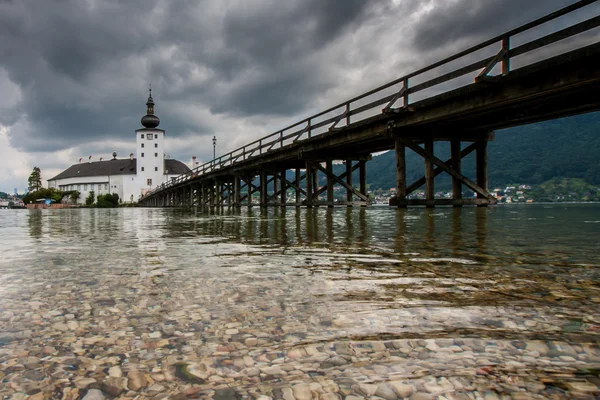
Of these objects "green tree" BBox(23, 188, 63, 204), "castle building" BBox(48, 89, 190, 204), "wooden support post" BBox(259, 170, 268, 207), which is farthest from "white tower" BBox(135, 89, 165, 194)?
"wooden support post" BBox(259, 170, 268, 207)

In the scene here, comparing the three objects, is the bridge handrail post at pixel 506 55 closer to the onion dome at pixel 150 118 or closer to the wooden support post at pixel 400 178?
the wooden support post at pixel 400 178

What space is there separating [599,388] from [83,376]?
147 centimetres

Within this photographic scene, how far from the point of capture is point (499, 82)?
33.8 feet

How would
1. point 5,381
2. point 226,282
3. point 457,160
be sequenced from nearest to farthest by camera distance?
point 5,381
point 226,282
point 457,160

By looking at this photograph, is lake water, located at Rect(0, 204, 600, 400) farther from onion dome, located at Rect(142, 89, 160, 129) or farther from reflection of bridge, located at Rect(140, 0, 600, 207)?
onion dome, located at Rect(142, 89, 160, 129)

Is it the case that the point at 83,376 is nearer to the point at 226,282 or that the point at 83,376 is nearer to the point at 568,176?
the point at 226,282

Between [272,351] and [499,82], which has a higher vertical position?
[499,82]

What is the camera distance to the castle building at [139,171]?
11025 centimetres

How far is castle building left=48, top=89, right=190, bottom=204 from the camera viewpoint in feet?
362

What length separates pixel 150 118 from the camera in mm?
113750

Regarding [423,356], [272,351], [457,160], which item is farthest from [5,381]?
[457,160]

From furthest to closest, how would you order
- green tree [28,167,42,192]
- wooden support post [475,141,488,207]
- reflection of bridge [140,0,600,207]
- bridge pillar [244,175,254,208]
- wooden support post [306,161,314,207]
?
1. green tree [28,167,42,192]
2. bridge pillar [244,175,254,208]
3. wooden support post [306,161,314,207]
4. wooden support post [475,141,488,207]
5. reflection of bridge [140,0,600,207]

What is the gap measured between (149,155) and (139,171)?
214 inches

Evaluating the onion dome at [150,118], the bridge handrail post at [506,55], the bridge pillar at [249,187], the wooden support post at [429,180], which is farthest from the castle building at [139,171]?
the bridge handrail post at [506,55]
